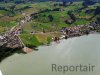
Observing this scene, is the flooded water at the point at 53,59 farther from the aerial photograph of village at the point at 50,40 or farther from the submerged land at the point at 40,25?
the submerged land at the point at 40,25

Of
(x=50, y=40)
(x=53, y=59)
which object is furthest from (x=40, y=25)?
(x=53, y=59)

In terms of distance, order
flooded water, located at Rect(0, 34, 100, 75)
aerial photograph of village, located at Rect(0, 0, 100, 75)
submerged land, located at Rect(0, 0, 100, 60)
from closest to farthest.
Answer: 1. flooded water, located at Rect(0, 34, 100, 75)
2. aerial photograph of village, located at Rect(0, 0, 100, 75)
3. submerged land, located at Rect(0, 0, 100, 60)

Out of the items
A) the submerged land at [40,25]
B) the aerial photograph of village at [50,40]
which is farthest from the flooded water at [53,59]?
the submerged land at [40,25]

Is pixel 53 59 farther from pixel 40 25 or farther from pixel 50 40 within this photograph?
pixel 40 25

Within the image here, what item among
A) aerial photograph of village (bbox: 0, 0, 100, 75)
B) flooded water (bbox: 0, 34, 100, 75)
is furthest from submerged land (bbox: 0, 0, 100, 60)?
flooded water (bbox: 0, 34, 100, 75)

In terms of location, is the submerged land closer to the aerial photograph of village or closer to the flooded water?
the aerial photograph of village

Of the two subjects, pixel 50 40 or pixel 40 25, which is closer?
pixel 50 40

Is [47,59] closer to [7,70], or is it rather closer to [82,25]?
[7,70]

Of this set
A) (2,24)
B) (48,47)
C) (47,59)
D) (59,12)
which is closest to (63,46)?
(48,47)
